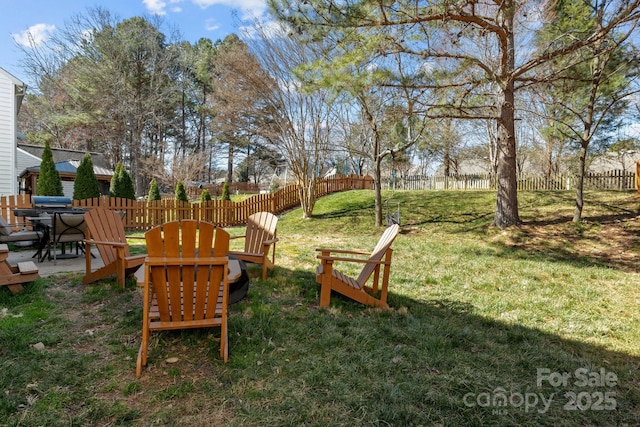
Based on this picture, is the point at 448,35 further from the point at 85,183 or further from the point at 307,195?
the point at 85,183

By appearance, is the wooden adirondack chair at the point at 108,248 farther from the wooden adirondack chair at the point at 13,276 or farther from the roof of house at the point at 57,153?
the roof of house at the point at 57,153

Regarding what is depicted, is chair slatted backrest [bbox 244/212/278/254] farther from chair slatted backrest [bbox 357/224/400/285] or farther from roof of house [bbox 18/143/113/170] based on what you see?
roof of house [bbox 18/143/113/170]

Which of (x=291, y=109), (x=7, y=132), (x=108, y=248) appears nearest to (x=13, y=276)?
(x=108, y=248)

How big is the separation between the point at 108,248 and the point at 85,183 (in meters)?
9.58

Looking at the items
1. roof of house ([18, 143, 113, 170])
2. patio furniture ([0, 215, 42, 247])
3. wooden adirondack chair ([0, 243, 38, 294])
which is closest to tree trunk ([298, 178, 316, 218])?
patio furniture ([0, 215, 42, 247])

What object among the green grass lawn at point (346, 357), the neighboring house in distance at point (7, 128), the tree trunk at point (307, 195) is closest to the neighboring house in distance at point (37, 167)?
the neighboring house in distance at point (7, 128)

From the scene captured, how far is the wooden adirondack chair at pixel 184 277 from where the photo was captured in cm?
243

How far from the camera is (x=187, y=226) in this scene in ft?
8.45

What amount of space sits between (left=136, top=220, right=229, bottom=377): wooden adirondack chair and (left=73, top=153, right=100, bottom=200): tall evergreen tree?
11.8m

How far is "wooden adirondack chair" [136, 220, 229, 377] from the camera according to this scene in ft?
7.97

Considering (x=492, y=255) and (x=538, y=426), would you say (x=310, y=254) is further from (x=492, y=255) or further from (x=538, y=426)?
(x=538, y=426)

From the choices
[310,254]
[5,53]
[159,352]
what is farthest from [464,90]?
[5,53]

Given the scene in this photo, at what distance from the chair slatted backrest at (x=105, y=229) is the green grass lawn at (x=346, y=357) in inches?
14.6

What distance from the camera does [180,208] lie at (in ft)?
39.4
